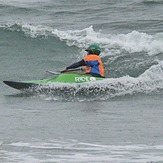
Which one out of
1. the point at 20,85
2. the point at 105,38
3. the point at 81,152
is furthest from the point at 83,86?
the point at 105,38

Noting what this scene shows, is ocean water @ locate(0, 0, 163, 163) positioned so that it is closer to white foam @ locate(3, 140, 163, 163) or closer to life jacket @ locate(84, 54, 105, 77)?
white foam @ locate(3, 140, 163, 163)

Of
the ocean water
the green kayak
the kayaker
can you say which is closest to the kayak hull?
the green kayak

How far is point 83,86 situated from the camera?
17.0m

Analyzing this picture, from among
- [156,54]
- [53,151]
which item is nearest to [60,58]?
[156,54]

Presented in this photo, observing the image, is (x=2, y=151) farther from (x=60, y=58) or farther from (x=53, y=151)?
(x=60, y=58)

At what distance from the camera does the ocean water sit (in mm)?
10616

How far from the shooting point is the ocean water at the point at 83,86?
10.6 m

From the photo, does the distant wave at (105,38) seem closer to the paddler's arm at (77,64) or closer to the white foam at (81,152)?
the paddler's arm at (77,64)

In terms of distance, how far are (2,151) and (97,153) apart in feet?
4.72

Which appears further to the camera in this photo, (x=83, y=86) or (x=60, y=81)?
(x=60, y=81)

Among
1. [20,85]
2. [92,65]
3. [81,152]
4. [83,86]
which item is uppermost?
[92,65]

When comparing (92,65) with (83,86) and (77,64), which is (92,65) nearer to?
(77,64)

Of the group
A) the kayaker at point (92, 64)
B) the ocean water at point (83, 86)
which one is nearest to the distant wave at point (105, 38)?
the ocean water at point (83, 86)

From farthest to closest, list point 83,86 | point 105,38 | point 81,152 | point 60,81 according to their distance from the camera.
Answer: point 105,38 < point 60,81 < point 83,86 < point 81,152
